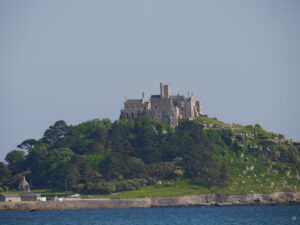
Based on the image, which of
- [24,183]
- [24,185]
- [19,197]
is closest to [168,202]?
[19,197]

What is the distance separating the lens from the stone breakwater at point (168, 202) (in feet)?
549

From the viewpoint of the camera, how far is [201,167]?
198 m

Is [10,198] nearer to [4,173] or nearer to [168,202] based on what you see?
[4,173]

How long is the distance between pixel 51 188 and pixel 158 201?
101 ft

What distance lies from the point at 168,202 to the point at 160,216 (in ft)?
81.5

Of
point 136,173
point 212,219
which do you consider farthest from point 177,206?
point 212,219

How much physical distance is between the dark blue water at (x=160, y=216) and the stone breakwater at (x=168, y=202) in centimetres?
179

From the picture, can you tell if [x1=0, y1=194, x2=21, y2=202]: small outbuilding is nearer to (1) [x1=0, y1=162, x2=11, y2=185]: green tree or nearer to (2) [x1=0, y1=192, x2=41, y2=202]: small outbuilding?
(2) [x1=0, y1=192, x2=41, y2=202]: small outbuilding

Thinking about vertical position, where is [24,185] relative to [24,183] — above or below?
below

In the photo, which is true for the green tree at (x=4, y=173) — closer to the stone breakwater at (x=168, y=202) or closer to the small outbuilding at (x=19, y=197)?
the small outbuilding at (x=19, y=197)

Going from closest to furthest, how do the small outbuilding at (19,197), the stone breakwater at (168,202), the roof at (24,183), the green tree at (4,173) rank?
1. the stone breakwater at (168,202)
2. the small outbuilding at (19,197)
3. the roof at (24,183)
4. the green tree at (4,173)

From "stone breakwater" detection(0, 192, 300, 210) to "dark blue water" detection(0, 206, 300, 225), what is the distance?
70.7 inches

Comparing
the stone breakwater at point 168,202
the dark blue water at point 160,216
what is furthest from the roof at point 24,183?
the dark blue water at point 160,216

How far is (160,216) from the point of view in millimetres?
151750
